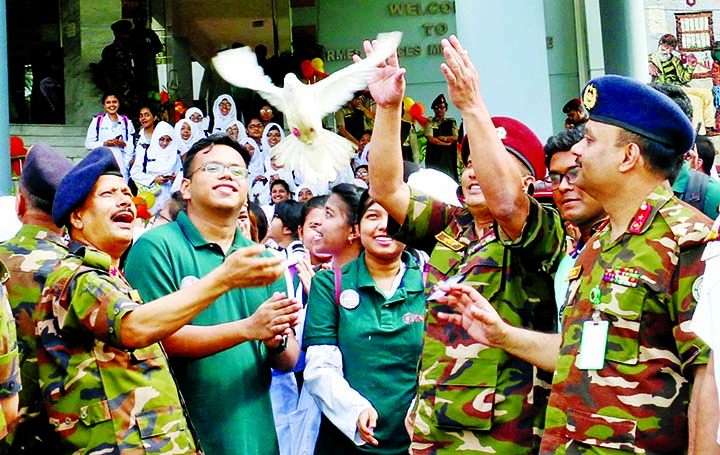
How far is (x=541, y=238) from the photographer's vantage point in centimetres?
404

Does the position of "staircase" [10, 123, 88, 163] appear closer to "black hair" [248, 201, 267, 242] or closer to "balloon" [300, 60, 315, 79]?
"balloon" [300, 60, 315, 79]

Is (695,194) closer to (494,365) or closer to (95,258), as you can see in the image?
(494,365)

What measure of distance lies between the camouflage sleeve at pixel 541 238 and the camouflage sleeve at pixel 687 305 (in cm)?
75

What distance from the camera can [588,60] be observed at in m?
21.2

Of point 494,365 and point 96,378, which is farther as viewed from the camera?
point 494,365

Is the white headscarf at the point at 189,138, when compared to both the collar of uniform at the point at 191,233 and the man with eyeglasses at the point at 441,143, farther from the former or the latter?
the collar of uniform at the point at 191,233

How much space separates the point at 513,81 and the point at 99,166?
21.4 feet

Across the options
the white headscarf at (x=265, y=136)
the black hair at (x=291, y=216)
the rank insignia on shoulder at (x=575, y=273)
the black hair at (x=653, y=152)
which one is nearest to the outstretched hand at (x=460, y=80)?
the black hair at (x=653, y=152)

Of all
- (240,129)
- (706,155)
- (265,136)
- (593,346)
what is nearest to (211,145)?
(593,346)

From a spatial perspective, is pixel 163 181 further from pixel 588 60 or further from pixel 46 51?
Result: pixel 588 60

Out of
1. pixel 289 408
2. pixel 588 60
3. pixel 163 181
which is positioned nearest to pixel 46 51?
pixel 163 181

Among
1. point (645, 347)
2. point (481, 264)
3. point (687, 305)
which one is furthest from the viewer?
point (481, 264)

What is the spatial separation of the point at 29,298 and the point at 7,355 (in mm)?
1033

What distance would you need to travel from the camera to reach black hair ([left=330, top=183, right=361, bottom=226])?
19.3 ft
